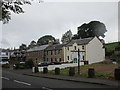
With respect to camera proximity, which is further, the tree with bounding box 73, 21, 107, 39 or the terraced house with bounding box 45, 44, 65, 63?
the tree with bounding box 73, 21, 107, 39

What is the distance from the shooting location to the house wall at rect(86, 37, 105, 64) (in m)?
74.4

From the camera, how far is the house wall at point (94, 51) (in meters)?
74.4

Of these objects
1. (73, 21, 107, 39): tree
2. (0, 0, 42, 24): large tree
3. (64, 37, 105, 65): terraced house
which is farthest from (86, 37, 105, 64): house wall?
(0, 0, 42, 24): large tree

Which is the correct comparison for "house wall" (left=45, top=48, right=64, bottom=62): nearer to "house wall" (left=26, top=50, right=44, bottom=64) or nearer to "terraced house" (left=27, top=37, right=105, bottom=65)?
"terraced house" (left=27, top=37, right=105, bottom=65)

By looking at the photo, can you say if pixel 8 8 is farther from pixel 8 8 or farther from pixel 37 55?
pixel 37 55

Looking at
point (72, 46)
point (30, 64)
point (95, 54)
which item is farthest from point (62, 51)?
point (30, 64)

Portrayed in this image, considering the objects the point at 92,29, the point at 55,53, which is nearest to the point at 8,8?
the point at 55,53

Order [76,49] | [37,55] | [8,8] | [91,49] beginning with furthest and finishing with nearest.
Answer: [37,55] → [76,49] → [91,49] → [8,8]

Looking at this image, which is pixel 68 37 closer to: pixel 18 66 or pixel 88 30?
pixel 88 30

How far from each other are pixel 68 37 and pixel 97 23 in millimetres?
41984

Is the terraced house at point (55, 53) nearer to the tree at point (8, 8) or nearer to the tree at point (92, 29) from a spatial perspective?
the tree at point (92, 29)

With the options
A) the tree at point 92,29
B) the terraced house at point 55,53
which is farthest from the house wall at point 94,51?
the tree at point 92,29

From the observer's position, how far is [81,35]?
11406 centimetres

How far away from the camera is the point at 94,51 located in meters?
75.9
